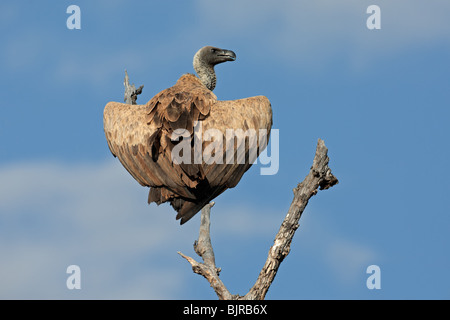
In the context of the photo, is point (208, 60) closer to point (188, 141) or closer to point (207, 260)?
point (188, 141)

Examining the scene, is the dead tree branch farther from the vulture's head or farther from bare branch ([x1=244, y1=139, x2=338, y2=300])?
the vulture's head

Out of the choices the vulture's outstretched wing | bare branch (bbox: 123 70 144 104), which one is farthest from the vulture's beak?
the vulture's outstretched wing

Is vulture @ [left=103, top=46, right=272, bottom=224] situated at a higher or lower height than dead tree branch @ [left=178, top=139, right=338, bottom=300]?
higher

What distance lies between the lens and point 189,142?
1439 centimetres

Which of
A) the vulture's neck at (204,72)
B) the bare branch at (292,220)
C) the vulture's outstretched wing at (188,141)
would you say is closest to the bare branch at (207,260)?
the bare branch at (292,220)

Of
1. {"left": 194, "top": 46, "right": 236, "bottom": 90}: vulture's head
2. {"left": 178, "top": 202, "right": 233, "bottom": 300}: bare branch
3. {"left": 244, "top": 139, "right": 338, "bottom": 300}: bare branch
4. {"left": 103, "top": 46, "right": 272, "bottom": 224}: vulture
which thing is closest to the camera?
{"left": 244, "top": 139, "right": 338, "bottom": 300}: bare branch

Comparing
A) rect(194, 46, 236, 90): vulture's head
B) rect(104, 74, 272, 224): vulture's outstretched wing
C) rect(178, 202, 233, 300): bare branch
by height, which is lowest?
rect(178, 202, 233, 300): bare branch

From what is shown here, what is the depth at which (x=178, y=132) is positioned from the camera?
14.4 meters

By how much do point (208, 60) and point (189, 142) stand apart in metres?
3.94

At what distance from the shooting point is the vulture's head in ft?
58.5

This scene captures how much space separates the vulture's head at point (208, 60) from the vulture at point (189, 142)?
1976 millimetres

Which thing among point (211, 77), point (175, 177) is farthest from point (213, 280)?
point (211, 77)

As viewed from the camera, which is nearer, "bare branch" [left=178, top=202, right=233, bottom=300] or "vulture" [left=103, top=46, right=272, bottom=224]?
"vulture" [left=103, top=46, right=272, bottom=224]
